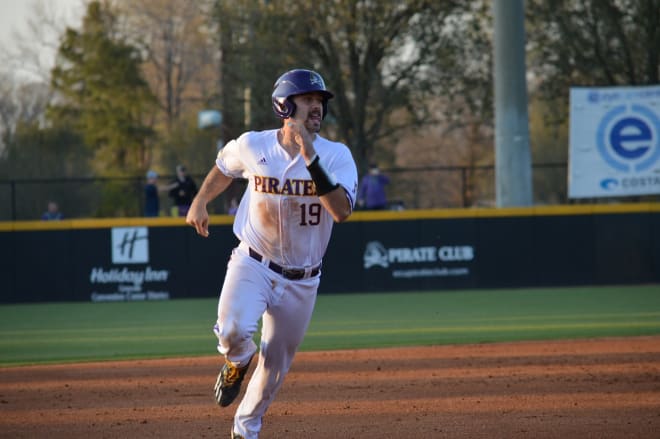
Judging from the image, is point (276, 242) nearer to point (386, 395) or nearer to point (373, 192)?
point (386, 395)

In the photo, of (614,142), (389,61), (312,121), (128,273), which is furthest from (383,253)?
(312,121)

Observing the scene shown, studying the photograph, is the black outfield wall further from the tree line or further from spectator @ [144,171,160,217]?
the tree line

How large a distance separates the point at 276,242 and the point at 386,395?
2.93 meters

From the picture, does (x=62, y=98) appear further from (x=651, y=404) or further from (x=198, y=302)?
(x=651, y=404)

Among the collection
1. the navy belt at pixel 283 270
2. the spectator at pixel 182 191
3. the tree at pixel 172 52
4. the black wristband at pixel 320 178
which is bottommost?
the navy belt at pixel 283 270

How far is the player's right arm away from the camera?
593cm

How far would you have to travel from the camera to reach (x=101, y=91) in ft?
123

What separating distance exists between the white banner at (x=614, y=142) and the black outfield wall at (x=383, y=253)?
615mm

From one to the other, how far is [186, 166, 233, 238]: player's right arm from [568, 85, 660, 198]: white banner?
536 inches

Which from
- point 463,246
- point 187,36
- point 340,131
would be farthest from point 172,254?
point 187,36

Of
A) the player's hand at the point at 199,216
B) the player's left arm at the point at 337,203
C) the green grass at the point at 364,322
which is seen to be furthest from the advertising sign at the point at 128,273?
the player's left arm at the point at 337,203

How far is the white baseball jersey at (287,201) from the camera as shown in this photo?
5.69 meters

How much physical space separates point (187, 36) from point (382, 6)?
23672mm

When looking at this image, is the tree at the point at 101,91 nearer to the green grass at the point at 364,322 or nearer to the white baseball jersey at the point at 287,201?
the green grass at the point at 364,322
